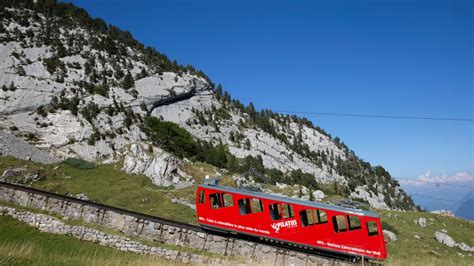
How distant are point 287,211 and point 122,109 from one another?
4844 cm

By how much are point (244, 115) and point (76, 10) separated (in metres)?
51.7

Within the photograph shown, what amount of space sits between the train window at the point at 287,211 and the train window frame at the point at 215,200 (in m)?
3.89

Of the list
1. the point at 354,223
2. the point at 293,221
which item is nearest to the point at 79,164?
the point at 293,221

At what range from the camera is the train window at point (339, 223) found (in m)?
17.5

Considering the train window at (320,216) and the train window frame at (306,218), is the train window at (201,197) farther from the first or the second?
the train window at (320,216)

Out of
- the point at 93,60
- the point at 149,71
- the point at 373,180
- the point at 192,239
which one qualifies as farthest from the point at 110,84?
the point at 373,180

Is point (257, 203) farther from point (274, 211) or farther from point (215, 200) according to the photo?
point (215, 200)

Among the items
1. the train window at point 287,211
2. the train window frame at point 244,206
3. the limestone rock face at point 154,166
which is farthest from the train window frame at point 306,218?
the limestone rock face at point 154,166

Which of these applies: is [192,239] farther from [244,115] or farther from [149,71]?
[244,115]

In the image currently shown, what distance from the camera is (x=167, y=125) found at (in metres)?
58.4

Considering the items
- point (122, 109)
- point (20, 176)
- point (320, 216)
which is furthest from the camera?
point (122, 109)

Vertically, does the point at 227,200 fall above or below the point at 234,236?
above

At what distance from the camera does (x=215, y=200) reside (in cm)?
2047

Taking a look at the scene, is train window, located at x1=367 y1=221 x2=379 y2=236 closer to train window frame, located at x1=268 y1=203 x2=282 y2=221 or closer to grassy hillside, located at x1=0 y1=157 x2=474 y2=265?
train window frame, located at x1=268 y1=203 x2=282 y2=221
